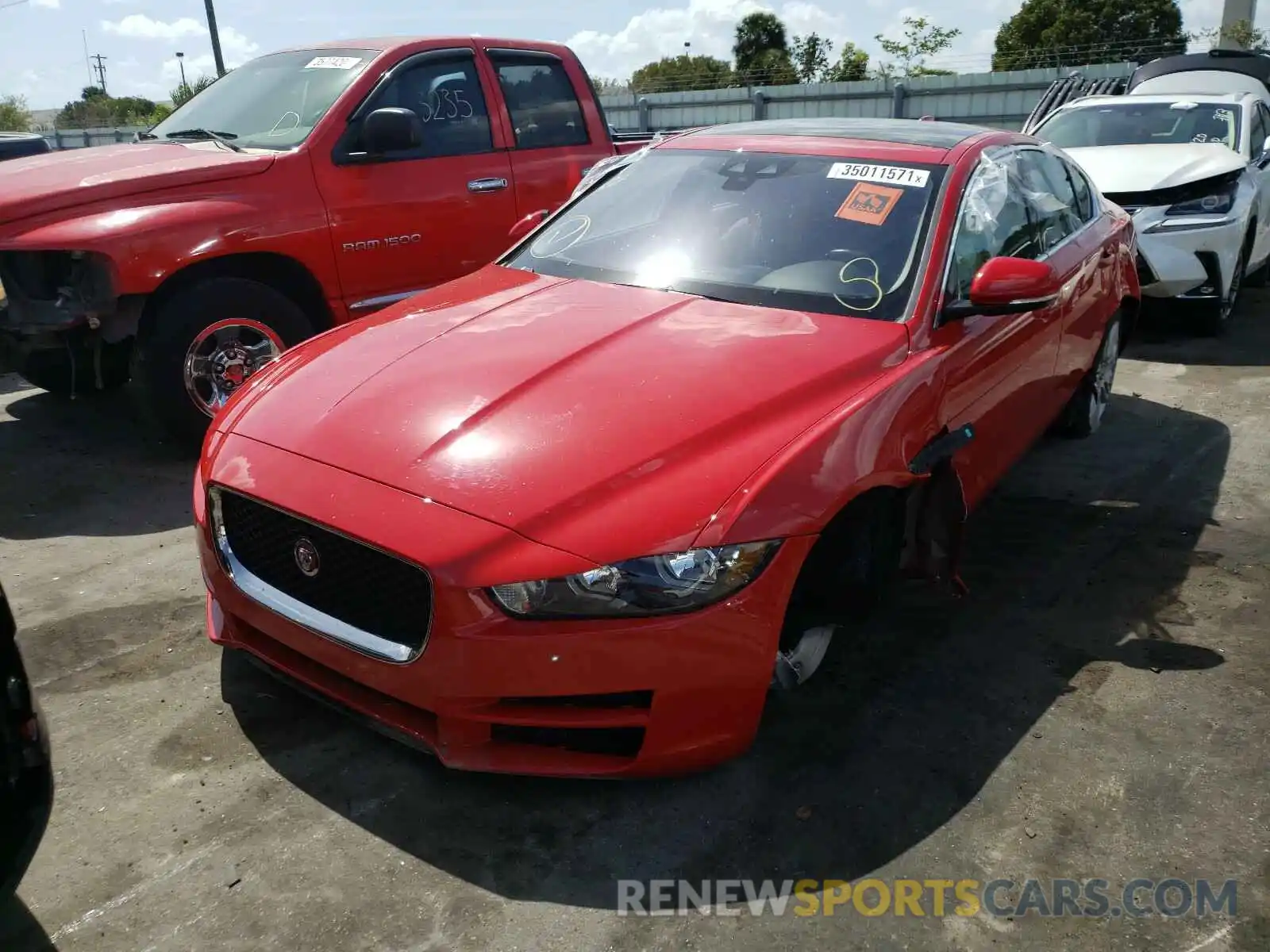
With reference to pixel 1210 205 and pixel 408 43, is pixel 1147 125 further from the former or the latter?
pixel 408 43

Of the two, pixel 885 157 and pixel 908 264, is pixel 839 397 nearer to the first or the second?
pixel 908 264

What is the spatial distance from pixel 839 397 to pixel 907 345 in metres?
0.42

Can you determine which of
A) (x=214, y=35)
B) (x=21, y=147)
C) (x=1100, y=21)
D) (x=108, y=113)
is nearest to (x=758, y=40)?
(x=1100, y=21)

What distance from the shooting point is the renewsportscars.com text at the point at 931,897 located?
2375 mm

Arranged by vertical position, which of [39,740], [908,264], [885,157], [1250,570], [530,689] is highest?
[885,157]

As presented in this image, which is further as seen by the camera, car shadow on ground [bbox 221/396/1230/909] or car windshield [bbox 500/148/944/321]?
car windshield [bbox 500/148/944/321]

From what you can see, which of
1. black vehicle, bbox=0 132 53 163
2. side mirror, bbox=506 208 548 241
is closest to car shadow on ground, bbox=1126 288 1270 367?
side mirror, bbox=506 208 548 241

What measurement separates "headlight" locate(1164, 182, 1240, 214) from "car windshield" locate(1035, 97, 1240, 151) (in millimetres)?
1231

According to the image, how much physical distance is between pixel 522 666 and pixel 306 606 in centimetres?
66

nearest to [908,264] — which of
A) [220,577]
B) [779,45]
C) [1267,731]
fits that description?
[1267,731]

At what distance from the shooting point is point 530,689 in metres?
2.43

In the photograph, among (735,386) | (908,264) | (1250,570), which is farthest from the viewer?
(1250,570)

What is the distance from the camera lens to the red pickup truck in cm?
467

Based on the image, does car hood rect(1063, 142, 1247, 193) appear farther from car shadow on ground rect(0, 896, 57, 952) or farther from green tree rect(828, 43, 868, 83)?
green tree rect(828, 43, 868, 83)
